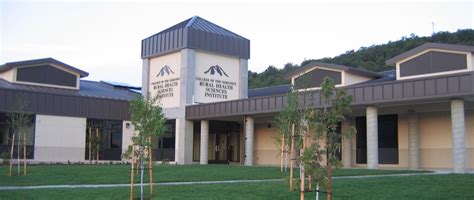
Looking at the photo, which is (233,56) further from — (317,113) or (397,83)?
(317,113)

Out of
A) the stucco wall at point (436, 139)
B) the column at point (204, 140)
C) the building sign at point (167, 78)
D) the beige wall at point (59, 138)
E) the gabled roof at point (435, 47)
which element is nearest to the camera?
the gabled roof at point (435, 47)

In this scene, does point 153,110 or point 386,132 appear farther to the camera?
point 386,132

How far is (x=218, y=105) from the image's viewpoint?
128 ft

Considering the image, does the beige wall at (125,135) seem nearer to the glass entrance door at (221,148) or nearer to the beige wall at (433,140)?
the glass entrance door at (221,148)

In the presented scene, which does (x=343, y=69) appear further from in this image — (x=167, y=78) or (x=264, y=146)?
(x=167, y=78)

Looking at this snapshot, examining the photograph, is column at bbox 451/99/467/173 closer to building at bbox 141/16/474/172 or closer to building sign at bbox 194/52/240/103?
Answer: building at bbox 141/16/474/172

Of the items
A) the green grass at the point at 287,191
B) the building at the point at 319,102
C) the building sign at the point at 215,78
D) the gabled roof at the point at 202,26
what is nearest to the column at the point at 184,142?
the building at the point at 319,102

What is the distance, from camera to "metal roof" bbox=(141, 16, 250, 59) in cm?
4150

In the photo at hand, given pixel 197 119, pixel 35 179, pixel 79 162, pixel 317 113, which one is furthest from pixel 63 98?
pixel 317 113

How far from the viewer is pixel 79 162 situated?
131 ft

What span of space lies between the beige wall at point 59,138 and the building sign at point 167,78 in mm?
6536

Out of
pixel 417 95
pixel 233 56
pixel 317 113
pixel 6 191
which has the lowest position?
pixel 6 191

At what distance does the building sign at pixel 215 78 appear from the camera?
41969 mm

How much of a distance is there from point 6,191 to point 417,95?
19.2m
